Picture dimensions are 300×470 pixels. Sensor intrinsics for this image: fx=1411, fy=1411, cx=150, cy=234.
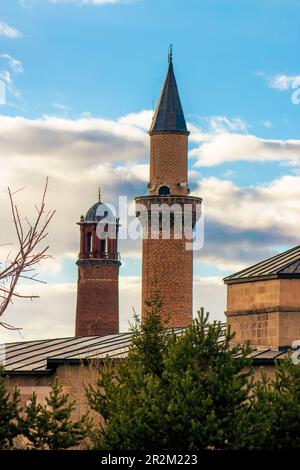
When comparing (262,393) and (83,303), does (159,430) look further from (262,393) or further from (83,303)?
(83,303)

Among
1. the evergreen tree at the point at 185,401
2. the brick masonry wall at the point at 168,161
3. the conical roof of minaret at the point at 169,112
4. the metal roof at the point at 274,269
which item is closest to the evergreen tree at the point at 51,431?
the evergreen tree at the point at 185,401

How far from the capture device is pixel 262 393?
3192 centimetres

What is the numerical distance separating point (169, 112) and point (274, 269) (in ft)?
121

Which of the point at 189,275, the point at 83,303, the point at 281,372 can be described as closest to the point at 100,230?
the point at 83,303

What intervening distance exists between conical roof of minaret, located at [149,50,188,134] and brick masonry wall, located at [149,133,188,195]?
0.39 meters

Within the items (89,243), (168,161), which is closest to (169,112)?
(168,161)

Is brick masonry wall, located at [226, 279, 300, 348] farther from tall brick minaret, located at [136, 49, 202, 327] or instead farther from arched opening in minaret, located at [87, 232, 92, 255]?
arched opening in minaret, located at [87, 232, 92, 255]

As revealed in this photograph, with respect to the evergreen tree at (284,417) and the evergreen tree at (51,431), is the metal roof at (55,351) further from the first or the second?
the evergreen tree at (284,417)

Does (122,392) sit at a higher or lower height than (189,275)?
lower

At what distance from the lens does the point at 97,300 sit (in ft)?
303

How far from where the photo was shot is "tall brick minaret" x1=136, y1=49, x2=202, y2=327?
76.8m

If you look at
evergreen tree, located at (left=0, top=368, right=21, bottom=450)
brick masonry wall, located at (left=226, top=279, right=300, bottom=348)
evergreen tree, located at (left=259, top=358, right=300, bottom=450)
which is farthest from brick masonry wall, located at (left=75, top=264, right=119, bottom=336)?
evergreen tree, located at (left=259, top=358, right=300, bottom=450)

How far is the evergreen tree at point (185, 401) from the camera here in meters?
30.8
